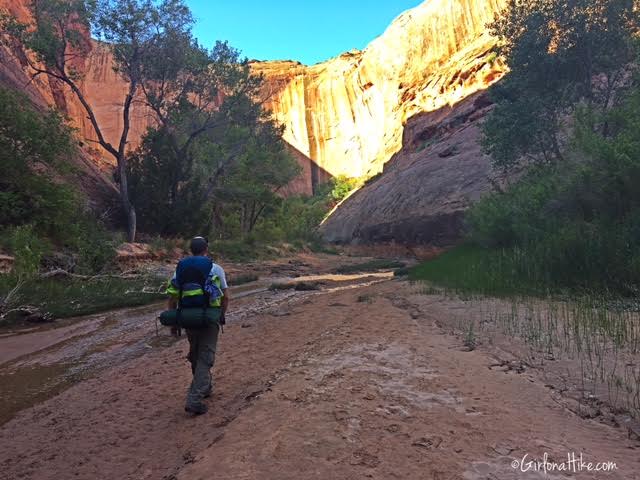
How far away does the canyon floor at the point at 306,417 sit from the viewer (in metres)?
2.74

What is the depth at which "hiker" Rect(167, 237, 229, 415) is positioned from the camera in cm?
417

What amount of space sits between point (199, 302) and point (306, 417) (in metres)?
1.60

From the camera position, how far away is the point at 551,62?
17.0 metres

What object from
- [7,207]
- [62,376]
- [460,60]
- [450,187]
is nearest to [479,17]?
[460,60]

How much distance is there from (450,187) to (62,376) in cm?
2419

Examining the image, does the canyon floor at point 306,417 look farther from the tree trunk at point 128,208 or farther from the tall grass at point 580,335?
the tree trunk at point 128,208

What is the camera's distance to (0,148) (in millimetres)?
13375

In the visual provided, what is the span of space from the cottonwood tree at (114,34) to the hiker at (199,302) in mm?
19066

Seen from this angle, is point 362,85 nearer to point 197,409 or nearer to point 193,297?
point 193,297

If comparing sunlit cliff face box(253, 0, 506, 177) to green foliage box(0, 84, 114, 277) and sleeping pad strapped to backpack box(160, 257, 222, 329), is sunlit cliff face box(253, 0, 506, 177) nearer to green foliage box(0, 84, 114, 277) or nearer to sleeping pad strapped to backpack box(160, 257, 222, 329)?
green foliage box(0, 84, 114, 277)

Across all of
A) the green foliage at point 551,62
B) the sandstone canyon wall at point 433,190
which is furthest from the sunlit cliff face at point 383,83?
the green foliage at point 551,62

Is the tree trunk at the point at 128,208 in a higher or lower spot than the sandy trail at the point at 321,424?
higher

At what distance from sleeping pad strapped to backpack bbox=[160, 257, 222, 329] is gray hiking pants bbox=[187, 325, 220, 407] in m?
0.20

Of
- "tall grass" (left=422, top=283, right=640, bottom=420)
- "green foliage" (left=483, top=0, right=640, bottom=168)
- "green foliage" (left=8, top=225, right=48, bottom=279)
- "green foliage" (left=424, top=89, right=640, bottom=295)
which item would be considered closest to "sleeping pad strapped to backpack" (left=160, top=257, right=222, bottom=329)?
"tall grass" (left=422, top=283, right=640, bottom=420)
